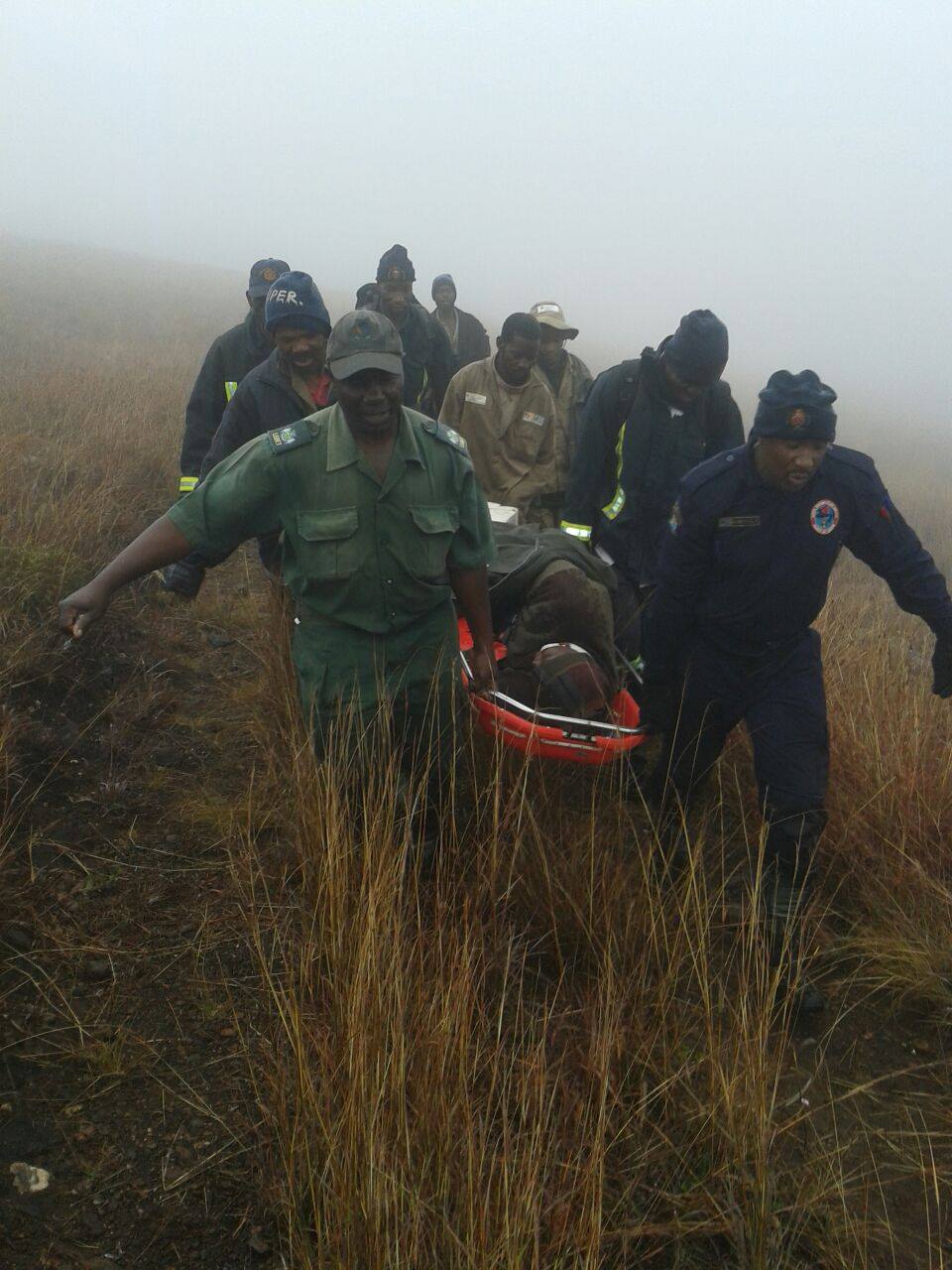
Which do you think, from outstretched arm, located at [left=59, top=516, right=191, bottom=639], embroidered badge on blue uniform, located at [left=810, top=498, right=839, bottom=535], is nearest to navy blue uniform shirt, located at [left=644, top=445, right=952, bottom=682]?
embroidered badge on blue uniform, located at [left=810, top=498, right=839, bottom=535]

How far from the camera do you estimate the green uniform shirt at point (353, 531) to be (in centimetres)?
292

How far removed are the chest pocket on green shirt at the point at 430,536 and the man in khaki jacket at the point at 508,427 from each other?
2.69 meters

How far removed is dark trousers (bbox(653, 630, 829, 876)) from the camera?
119 inches

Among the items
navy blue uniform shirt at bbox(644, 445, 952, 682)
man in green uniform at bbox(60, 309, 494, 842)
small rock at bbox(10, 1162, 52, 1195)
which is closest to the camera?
small rock at bbox(10, 1162, 52, 1195)

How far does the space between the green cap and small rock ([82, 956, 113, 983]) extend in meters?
1.86

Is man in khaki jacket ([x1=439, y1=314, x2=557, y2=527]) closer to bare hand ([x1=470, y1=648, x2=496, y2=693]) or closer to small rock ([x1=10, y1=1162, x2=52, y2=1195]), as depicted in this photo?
bare hand ([x1=470, y1=648, x2=496, y2=693])

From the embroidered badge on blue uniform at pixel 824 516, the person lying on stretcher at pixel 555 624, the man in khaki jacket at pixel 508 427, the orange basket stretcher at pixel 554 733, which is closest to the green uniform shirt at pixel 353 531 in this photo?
the orange basket stretcher at pixel 554 733

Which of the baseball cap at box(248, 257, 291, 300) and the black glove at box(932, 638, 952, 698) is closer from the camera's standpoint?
the black glove at box(932, 638, 952, 698)

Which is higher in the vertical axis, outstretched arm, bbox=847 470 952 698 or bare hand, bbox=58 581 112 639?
outstretched arm, bbox=847 470 952 698

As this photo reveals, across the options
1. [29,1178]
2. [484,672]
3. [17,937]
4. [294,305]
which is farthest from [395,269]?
[29,1178]

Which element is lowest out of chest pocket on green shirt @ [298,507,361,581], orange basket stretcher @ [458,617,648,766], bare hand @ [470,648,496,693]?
orange basket stretcher @ [458,617,648,766]

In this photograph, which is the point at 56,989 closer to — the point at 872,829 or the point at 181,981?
the point at 181,981

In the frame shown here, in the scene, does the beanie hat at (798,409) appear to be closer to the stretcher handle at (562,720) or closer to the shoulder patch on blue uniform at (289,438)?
the stretcher handle at (562,720)

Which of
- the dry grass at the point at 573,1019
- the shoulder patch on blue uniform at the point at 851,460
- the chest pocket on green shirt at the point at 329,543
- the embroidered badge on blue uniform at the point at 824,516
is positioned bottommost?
the dry grass at the point at 573,1019
